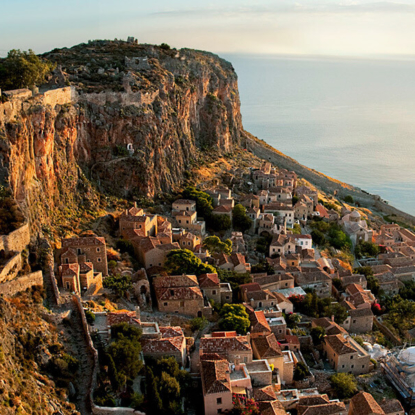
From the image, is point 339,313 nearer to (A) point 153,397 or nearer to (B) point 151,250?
(B) point 151,250

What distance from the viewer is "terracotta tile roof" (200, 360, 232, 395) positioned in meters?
19.1

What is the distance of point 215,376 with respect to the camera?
19578mm

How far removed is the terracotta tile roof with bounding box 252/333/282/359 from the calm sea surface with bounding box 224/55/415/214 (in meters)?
42.0

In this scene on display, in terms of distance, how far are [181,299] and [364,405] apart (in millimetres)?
9447

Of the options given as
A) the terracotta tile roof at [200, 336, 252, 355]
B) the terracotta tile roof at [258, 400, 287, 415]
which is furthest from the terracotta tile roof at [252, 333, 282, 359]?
the terracotta tile roof at [258, 400, 287, 415]

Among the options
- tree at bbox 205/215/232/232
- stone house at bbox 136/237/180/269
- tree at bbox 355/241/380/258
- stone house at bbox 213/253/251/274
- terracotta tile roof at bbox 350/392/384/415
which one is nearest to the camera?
terracotta tile roof at bbox 350/392/384/415

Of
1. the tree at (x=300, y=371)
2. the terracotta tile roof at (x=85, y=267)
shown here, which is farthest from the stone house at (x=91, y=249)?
the tree at (x=300, y=371)

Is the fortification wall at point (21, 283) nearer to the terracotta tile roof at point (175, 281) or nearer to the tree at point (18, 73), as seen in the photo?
the terracotta tile roof at point (175, 281)

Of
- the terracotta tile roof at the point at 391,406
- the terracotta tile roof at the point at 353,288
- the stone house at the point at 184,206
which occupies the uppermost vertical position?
the stone house at the point at 184,206

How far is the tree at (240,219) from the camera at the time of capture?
38.9 metres

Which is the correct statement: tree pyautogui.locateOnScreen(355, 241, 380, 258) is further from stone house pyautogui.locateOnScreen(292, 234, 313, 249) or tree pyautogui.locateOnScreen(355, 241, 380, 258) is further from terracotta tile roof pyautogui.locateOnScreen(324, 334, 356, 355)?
terracotta tile roof pyautogui.locateOnScreen(324, 334, 356, 355)

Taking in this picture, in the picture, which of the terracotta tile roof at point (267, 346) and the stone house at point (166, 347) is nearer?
the stone house at point (166, 347)

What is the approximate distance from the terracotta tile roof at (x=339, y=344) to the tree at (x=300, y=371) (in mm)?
2082

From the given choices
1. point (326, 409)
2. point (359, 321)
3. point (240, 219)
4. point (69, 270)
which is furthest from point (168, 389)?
point (240, 219)
